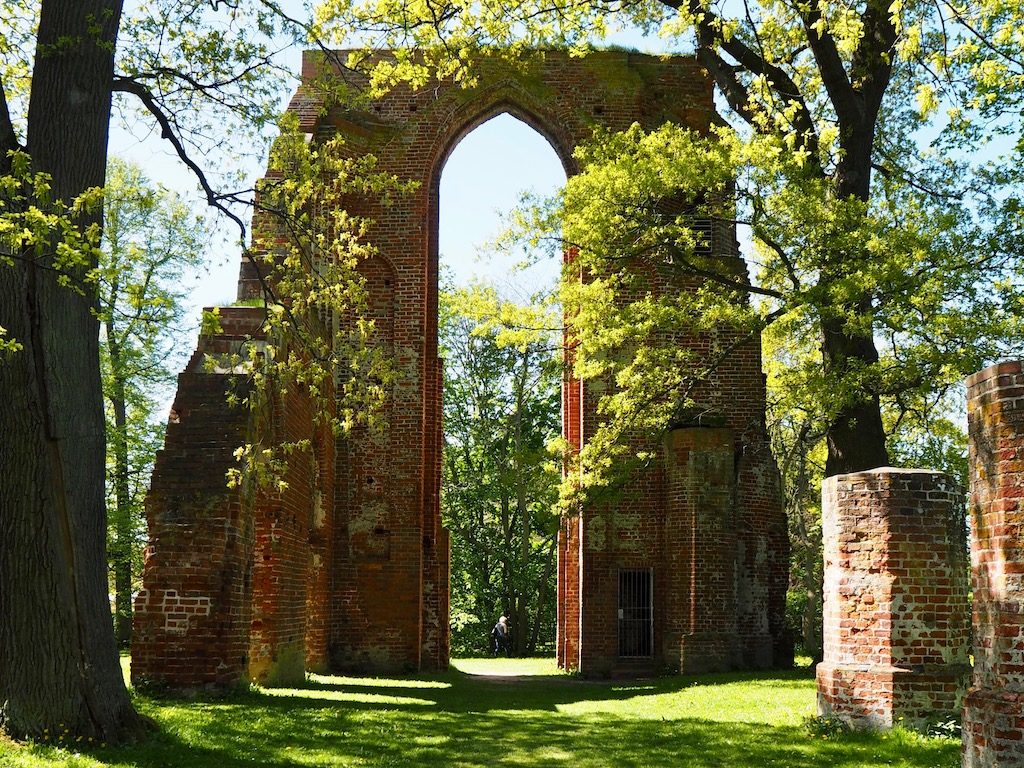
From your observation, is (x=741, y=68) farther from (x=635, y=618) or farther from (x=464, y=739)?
(x=464, y=739)

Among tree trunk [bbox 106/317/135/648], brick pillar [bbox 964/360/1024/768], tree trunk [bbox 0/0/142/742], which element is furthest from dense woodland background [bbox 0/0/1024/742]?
tree trunk [bbox 106/317/135/648]

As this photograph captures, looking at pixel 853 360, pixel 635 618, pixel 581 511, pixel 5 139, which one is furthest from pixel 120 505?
pixel 5 139

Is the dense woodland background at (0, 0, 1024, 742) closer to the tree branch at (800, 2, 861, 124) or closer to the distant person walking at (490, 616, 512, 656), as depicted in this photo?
the tree branch at (800, 2, 861, 124)

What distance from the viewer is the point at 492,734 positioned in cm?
975

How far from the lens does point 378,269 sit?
19.1m

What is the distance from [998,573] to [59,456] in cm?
620

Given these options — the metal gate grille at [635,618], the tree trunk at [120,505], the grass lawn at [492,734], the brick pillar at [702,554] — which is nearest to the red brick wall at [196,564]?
the grass lawn at [492,734]

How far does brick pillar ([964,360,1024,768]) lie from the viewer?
551 centimetres

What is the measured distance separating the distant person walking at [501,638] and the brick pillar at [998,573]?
24.0m

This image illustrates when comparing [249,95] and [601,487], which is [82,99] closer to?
[249,95]

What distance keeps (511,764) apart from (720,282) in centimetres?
823

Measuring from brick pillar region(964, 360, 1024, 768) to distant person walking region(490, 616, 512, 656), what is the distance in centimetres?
2396

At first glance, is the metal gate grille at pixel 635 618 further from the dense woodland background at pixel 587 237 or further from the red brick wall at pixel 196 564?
the red brick wall at pixel 196 564

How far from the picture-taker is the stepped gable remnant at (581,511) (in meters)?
17.4
